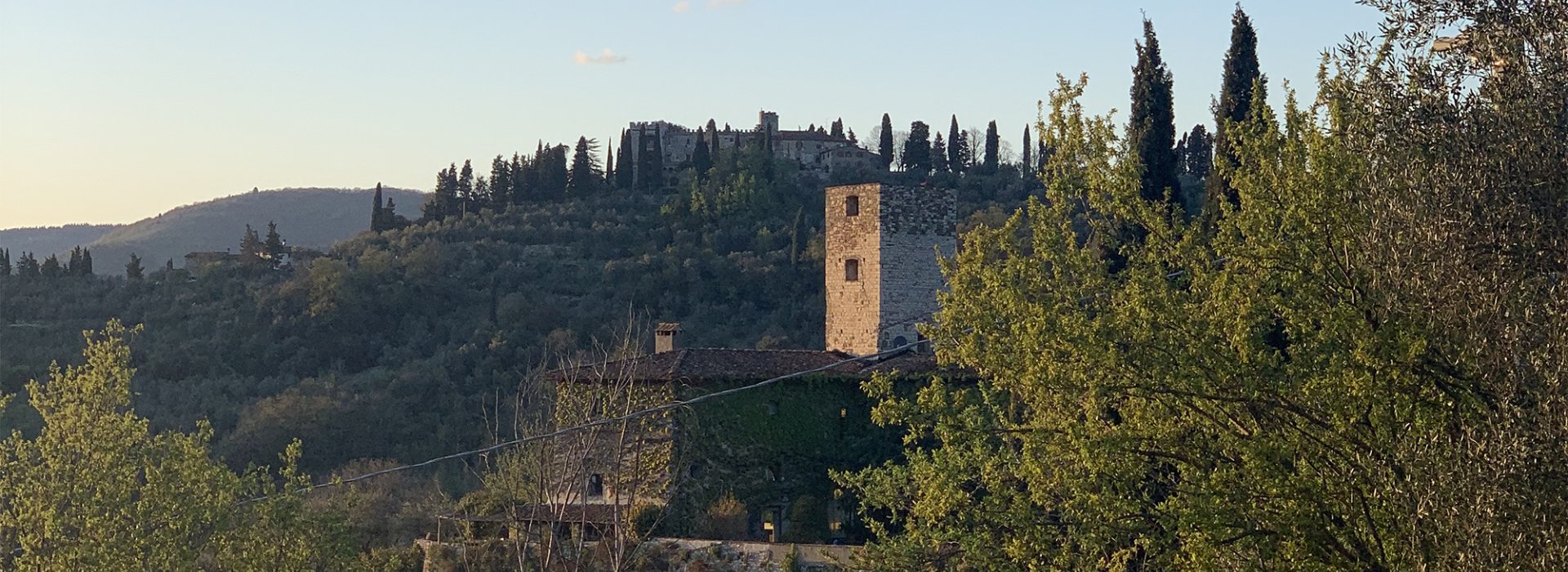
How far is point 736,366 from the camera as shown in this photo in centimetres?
3158

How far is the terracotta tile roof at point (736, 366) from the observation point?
30.9 m

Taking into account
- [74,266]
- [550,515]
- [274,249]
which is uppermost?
[274,249]

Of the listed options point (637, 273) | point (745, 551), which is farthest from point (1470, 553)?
point (637, 273)

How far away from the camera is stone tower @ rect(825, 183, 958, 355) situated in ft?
113

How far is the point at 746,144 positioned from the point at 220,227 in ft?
250

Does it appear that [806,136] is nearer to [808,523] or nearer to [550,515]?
[808,523]

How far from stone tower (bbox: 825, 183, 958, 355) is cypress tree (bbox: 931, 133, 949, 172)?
54.6 metres

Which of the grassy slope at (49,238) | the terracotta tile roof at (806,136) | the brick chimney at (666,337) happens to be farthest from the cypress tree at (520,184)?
the grassy slope at (49,238)

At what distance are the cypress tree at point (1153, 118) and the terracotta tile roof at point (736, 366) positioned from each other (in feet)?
18.6

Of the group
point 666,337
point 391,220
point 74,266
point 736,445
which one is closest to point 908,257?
point 666,337

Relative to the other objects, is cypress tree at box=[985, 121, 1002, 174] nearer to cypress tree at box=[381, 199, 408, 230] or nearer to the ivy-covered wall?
cypress tree at box=[381, 199, 408, 230]

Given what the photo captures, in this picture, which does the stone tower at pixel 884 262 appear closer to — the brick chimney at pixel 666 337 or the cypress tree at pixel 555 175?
the brick chimney at pixel 666 337

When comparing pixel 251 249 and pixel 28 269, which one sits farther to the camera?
pixel 251 249

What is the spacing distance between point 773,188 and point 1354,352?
67216 millimetres
